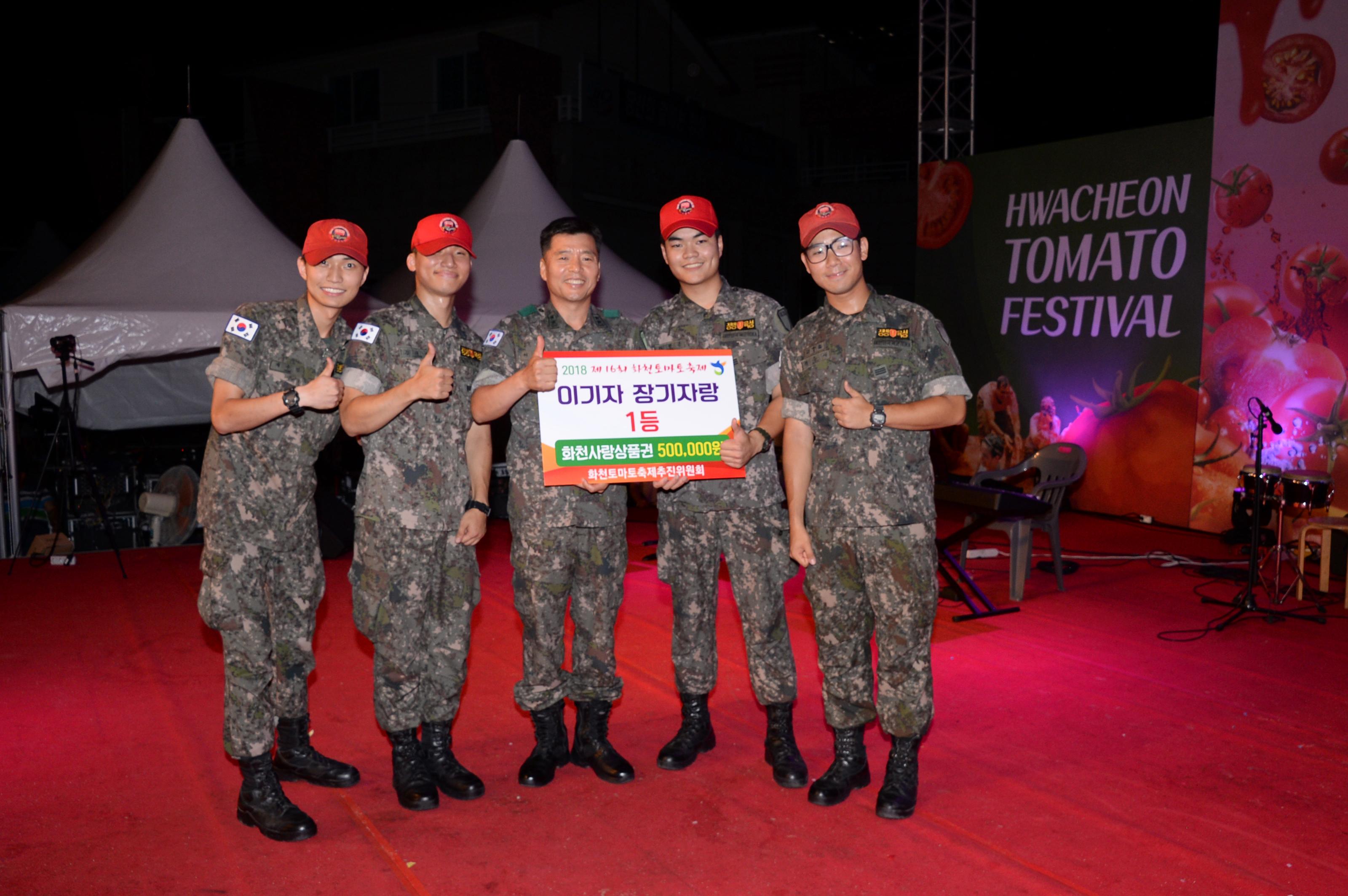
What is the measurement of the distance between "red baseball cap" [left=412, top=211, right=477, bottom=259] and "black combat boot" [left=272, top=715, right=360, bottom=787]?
5.58ft

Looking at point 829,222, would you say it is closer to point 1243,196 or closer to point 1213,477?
point 1243,196

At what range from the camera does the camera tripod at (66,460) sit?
21.8 ft

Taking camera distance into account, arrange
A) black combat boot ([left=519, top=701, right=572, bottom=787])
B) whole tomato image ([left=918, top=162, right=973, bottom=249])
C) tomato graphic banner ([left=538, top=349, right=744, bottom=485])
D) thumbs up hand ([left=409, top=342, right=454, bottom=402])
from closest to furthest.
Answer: thumbs up hand ([left=409, top=342, right=454, bottom=402]) → tomato graphic banner ([left=538, top=349, right=744, bottom=485]) → black combat boot ([left=519, top=701, right=572, bottom=787]) → whole tomato image ([left=918, top=162, right=973, bottom=249])

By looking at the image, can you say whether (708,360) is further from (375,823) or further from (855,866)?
(375,823)

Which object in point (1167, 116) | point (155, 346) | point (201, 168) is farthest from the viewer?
point (1167, 116)

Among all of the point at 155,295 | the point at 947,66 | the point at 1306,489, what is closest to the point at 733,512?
the point at 1306,489

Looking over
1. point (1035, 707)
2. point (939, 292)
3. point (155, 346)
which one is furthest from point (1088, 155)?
point (155, 346)

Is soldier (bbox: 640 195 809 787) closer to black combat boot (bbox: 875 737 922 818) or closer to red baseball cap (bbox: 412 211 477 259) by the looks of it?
black combat boot (bbox: 875 737 922 818)

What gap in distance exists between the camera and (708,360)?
3256 millimetres

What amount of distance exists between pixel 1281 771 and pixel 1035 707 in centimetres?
94

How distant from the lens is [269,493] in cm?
305

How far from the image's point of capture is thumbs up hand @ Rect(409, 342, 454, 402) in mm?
2902

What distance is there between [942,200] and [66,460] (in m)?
8.76

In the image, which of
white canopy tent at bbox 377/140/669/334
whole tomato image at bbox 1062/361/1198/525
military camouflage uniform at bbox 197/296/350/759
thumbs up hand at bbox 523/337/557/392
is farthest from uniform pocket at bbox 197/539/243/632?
whole tomato image at bbox 1062/361/1198/525
